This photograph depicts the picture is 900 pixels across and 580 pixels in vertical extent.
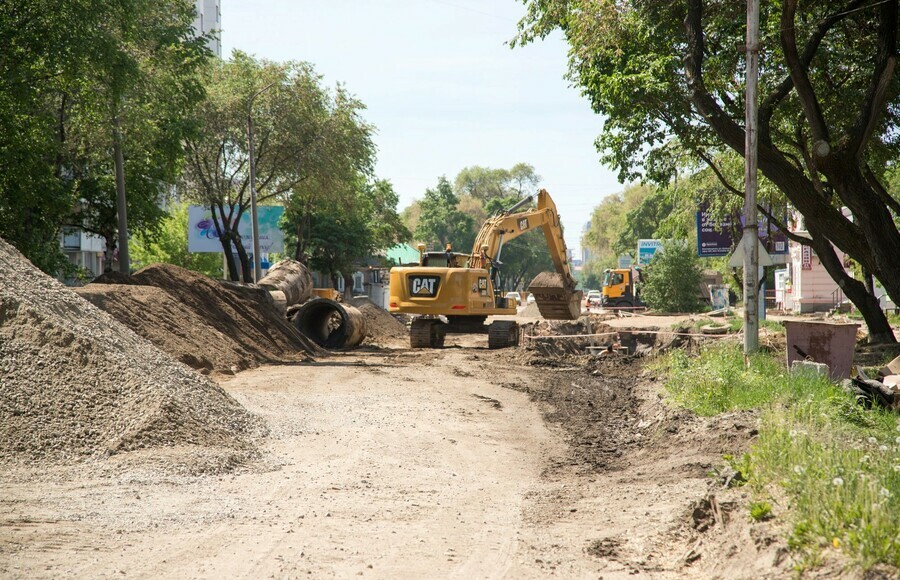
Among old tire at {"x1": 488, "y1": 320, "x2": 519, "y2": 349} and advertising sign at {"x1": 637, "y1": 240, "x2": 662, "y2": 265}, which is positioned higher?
advertising sign at {"x1": 637, "y1": 240, "x2": 662, "y2": 265}

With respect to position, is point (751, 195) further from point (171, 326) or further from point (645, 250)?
point (645, 250)

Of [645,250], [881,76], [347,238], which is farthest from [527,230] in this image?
[645,250]

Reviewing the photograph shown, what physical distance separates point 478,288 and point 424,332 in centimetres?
210

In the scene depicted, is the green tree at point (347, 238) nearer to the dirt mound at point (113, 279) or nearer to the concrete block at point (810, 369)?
the dirt mound at point (113, 279)

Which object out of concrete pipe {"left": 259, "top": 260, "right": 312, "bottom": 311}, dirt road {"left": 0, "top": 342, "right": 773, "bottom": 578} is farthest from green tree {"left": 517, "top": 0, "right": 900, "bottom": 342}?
concrete pipe {"left": 259, "top": 260, "right": 312, "bottom": 311}

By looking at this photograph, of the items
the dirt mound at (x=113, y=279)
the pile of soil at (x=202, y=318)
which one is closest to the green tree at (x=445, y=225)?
the pile of soil at (x=202, y=318)

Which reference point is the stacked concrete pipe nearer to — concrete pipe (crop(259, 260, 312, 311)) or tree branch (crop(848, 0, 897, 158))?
concrete pipe (crop(259, 260, 312, 311))

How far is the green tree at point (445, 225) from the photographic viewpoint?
4058 inches

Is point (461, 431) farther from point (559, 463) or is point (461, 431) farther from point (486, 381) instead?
point (486, 381)

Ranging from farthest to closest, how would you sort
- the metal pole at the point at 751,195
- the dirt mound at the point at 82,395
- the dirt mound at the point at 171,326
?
1. the dirt mound at the point at 171,326
2. the metal pole at the point at 751,195
3. the dirt mound at the point at 82,395

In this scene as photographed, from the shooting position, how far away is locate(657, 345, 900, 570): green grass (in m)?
5.13

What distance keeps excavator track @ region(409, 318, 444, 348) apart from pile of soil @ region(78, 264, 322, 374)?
116 inches

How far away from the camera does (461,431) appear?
12.6 m

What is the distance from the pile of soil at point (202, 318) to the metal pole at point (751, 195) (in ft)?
32.6
